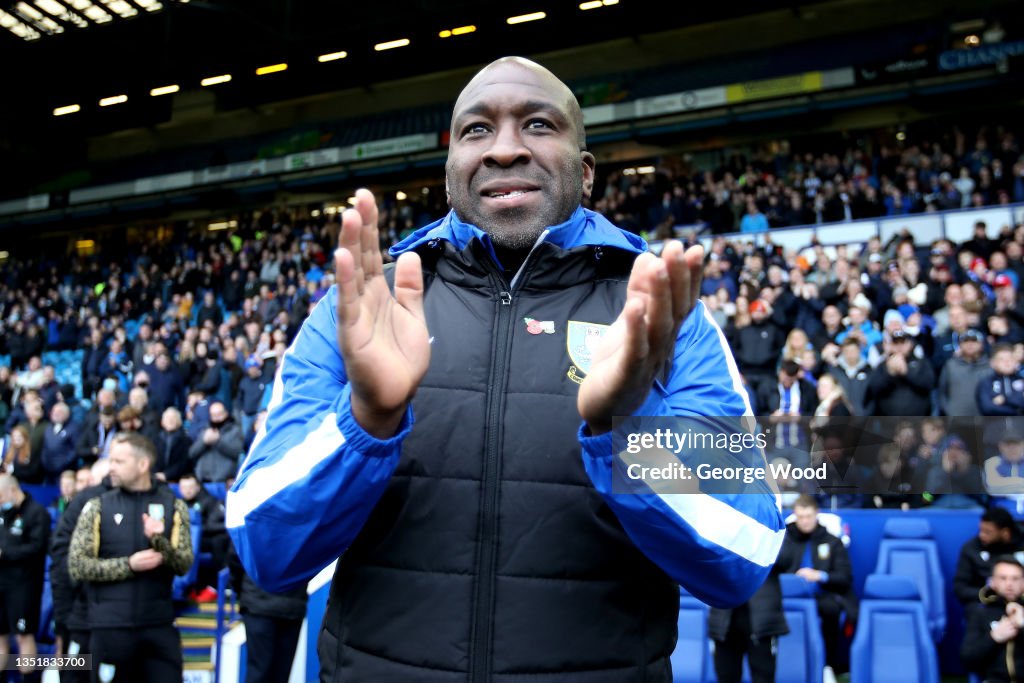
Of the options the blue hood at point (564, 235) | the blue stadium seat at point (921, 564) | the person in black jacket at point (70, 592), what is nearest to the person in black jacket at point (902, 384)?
the blue stadium seat at point (921, 564)

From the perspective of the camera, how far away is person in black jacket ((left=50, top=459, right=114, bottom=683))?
5.05 m

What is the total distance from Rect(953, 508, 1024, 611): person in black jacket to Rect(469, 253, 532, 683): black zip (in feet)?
Result: 16.2

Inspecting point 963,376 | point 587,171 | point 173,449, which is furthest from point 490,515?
point 173,449

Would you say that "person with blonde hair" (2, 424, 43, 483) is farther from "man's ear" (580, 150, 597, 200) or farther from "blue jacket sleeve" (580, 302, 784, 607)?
"blue jacket sleeve" (580, 302, 784, 607)

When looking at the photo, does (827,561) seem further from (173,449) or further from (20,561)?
(173,449)

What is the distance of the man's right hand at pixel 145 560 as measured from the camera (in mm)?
4844

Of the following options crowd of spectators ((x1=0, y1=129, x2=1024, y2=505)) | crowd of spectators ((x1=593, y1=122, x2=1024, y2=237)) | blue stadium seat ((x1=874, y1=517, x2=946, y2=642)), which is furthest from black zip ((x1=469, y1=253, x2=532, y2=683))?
crowd of spectators ((x1=593, y1=122, x2=1024, y2=237))

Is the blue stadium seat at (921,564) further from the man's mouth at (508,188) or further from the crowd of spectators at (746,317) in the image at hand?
the man's mouth at (508,188)

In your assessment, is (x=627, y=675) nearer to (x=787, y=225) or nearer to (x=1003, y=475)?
(x=1003, y=475)

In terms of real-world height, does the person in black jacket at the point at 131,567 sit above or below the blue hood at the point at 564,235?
below

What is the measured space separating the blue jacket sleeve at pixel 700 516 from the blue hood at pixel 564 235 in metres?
0.26

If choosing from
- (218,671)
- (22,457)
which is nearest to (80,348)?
(22,457)

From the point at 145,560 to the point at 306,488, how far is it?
13.5 ft

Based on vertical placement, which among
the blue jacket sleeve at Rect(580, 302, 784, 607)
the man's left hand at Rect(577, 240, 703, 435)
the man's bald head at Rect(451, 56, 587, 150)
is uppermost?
the man's bald head at Rect(451, 56, 587, 150)
